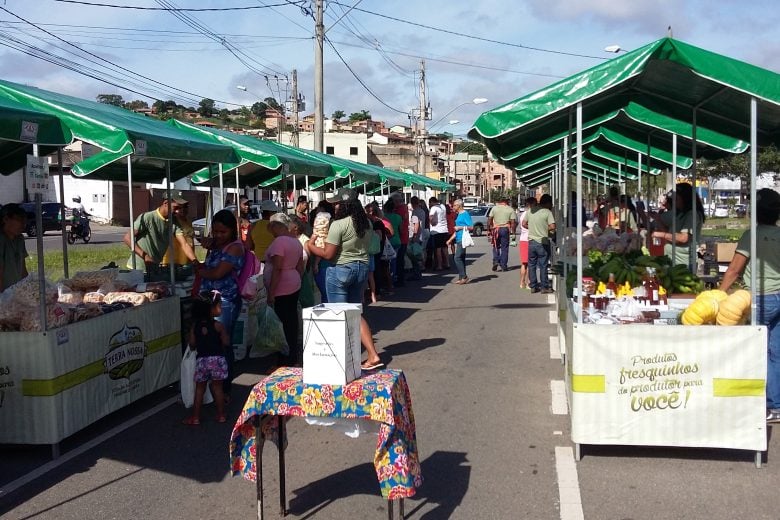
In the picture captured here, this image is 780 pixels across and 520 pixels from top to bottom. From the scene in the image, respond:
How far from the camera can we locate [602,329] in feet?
18.0

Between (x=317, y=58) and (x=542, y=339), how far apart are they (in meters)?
13.5

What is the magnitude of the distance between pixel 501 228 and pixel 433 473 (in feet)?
45.1

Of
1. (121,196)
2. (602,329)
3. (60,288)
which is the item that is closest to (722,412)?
(602,329)

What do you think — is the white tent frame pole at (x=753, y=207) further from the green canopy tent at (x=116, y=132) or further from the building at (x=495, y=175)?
the building at (x=495, y=175)

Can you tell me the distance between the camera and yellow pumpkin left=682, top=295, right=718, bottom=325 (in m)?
5.62

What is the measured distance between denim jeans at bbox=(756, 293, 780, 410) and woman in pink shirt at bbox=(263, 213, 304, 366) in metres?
4.36

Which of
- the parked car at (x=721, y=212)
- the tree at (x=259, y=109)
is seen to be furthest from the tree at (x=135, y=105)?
the parked car at (x=721, y=212)

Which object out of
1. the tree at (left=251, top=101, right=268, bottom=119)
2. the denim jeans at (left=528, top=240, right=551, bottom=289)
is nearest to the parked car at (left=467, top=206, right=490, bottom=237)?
the denim jeans at (left=528, top=240, right=551, bottom=289)

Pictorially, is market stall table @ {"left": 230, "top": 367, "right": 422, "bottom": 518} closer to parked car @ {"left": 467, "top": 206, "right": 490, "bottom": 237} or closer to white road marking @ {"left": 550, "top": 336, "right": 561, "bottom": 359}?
white road marking @ {"left": 550, "top": 336, "right": 561, "bottom": 359}

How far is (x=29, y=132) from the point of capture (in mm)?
5445

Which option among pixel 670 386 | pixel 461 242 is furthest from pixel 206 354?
pixel 461 242

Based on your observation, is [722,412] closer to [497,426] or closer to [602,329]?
[602,329]

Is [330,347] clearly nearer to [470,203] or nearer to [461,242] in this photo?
[461,242]

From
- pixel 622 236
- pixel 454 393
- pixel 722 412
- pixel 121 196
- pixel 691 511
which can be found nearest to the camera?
pixel 691 511
